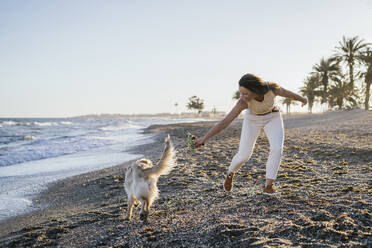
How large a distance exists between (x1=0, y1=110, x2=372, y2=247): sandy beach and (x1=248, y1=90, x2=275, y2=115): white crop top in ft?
4.16

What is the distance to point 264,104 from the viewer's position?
3.62 metres

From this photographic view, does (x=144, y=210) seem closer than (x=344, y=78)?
Yes

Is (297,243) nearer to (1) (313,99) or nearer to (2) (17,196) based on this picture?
(2) (17,196)

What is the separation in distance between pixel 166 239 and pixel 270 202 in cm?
155

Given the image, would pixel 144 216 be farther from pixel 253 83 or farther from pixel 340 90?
pixel 340 90

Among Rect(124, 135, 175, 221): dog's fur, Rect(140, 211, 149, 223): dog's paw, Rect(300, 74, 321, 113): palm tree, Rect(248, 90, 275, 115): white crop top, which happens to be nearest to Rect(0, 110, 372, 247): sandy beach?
Rect(140, 211, 149, 223): dog's paw

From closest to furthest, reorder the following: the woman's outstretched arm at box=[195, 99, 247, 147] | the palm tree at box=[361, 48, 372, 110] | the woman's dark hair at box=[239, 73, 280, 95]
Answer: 1. the woman's dark hair at box=[239, 73, 280, 95]
2. the woman's outstretched arm at box=[195, 99, 247, 147]
3. the palm tree at box=[361, 48, 372, 110]

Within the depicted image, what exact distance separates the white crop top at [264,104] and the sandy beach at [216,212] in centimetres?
127

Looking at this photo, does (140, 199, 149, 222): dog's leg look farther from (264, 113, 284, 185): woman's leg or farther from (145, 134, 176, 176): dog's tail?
(264, 113, 284, 185): woman's leg

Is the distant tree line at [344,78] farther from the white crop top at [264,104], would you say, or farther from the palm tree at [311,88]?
the white crop top at [264,104]

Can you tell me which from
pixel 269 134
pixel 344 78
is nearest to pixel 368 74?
pixel 344 78

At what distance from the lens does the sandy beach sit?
2.87m

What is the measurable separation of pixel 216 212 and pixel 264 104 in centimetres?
157

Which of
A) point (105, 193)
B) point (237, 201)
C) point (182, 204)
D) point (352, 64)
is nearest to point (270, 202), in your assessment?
Answer: point (237, 201)
